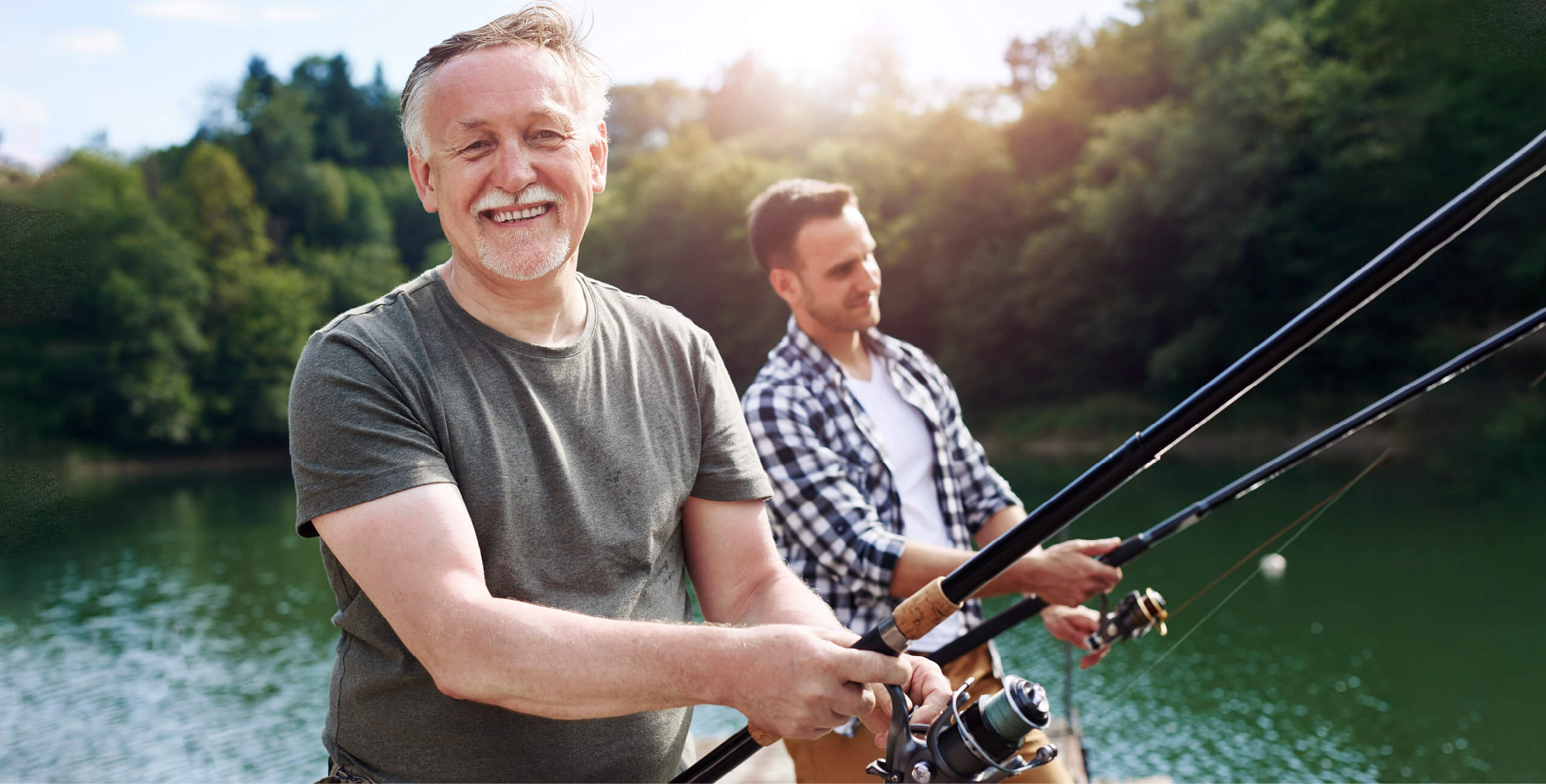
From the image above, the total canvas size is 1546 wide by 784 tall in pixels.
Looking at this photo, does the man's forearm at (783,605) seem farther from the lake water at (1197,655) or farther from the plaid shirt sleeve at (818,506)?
the lake water at (1197,655)

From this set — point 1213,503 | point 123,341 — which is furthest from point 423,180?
point 123,341

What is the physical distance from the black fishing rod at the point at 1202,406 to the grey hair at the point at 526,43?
3.04ft

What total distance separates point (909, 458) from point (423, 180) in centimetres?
170

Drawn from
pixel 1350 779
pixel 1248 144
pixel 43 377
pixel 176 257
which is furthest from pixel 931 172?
pixel 1350 779

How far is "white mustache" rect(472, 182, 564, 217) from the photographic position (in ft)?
5.92

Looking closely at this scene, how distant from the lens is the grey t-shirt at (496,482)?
159cm

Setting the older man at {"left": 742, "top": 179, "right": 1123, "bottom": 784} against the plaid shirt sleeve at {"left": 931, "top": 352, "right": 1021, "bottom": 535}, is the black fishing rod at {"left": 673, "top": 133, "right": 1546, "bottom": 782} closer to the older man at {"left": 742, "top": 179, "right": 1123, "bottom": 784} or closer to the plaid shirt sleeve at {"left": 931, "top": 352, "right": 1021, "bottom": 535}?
the older man at {"left": 742, "top": 179, "right": 1123, "bottom": 784}

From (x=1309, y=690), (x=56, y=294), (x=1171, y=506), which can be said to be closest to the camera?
(x=56, y=294)

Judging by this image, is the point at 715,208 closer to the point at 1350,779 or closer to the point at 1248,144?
the point at 1248,144

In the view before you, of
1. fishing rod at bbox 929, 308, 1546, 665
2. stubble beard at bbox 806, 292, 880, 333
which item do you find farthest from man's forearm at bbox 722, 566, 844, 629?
stubble beard at bbox 806, 292, 880, 333

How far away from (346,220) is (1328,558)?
43.1 m

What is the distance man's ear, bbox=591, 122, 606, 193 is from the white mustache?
0.45 ft

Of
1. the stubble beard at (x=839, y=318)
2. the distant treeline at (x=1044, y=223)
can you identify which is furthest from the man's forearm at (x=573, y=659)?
the distant treeline at (x=1044, y=223)

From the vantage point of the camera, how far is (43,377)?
574 inches
